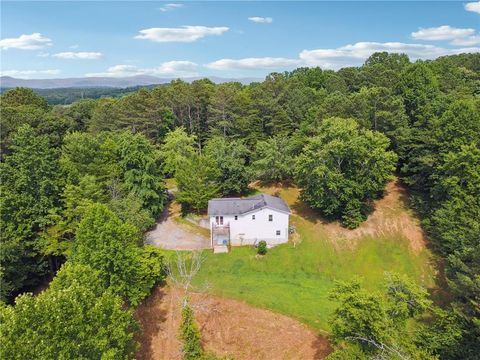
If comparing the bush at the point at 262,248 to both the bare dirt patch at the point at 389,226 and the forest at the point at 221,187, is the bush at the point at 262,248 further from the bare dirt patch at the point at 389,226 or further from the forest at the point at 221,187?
the forest at the point at 221,187

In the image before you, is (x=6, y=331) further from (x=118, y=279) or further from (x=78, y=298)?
(x=118, y=279)

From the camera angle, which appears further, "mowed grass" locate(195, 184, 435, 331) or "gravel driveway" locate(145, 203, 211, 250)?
"gravel driveway" locate(145, 203, 211, 250)

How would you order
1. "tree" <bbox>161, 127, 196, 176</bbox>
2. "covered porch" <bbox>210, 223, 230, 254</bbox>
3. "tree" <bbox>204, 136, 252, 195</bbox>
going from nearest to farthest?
"covered porch" <bbox>210, 223, 230, 254</bbox> < "tree" <bbox>204, 136, 252, 195</bbox> < "tree" <bbox>161, 127, 196, 176</bbox>

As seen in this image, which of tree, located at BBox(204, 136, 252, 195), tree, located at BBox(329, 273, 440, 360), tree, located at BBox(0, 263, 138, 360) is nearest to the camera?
tree, located at BBox(0, 263, 138, 360)

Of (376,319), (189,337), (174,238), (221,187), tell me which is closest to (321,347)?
(376,319)

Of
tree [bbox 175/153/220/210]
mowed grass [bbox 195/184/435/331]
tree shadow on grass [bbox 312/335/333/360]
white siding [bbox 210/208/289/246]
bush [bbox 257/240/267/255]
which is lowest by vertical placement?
tree shadow on grass [bbox 312/335/333/360]

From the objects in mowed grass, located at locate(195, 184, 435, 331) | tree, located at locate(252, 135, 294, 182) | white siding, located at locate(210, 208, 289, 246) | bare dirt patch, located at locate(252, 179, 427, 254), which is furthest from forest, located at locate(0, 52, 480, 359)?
white siding, located at locate(210, 208, 289, 246)

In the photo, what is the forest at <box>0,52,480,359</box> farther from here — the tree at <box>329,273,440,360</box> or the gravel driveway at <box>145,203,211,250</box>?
the gravel driveway at <box>145,203,211,250</box>
